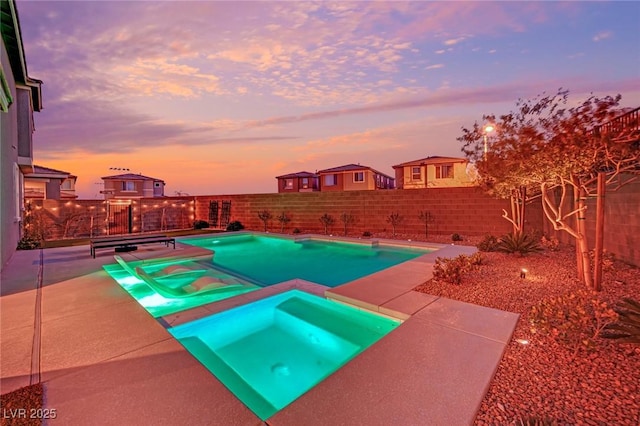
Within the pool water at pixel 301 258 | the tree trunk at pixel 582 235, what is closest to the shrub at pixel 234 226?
the pool water at pixel 301 258

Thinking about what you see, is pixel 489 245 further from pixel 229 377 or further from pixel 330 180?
pixel 330 180

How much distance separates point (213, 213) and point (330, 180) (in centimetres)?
1378

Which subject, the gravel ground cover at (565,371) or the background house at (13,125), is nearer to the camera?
the gravel ground cover at (565,371)

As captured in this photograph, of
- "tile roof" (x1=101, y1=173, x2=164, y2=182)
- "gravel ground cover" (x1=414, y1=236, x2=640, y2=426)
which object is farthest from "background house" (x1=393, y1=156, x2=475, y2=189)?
"tile roof" (x1=101, y1=173, x2=164, y2=182)

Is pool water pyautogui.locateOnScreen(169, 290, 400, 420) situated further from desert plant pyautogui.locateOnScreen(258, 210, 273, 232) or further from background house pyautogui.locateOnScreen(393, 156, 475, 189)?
background house pyautogui.locateOnScreen(393, 156, 475, 189)

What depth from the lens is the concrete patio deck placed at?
6.43 feet

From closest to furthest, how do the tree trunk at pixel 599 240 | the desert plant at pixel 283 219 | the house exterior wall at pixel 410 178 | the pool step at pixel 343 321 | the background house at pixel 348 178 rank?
the pool step at pixel 343 321, the tree trunk at pixel 599 240, the desert plant at pixel 283 219, the house exterior wall at pixel 410 178, the background house at pixel 348 178

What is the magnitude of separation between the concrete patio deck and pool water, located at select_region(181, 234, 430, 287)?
108 inches

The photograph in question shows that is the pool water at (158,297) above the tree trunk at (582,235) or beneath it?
beneath

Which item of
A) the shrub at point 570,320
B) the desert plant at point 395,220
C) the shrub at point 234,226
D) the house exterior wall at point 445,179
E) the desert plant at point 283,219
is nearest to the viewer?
the shrub at point 570,320

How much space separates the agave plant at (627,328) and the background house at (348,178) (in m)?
23.5

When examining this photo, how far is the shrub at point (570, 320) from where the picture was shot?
8.62 feet

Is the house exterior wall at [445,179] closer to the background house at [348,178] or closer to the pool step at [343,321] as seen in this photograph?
the background house at [348,178]

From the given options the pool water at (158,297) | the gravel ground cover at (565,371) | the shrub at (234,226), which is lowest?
the pool water at (158,297)
